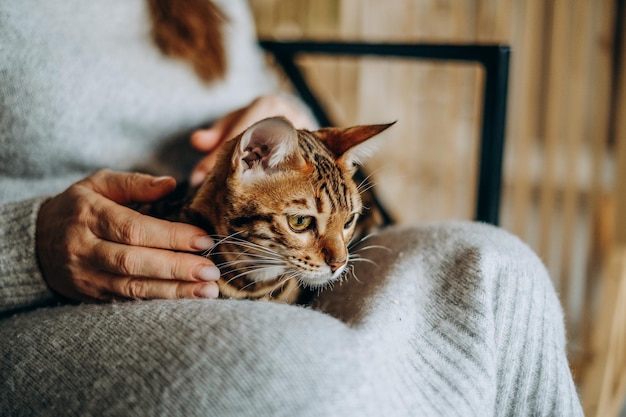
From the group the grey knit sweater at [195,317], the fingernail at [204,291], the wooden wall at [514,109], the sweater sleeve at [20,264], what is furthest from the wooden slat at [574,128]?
the sweater sleeve at [20,264]

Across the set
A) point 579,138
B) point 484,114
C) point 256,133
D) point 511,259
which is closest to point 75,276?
point 256,133

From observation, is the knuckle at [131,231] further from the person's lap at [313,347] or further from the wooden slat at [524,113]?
the wooden slat at [524,113]

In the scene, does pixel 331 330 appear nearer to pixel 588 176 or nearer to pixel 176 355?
pixel 176 355

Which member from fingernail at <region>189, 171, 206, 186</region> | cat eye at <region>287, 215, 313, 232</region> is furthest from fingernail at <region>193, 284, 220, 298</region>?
fingernail at <region>189, 171, 206, 186</region>

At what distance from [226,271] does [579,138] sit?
1.12m

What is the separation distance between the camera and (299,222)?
0.64m

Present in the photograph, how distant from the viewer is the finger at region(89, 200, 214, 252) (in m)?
0.58

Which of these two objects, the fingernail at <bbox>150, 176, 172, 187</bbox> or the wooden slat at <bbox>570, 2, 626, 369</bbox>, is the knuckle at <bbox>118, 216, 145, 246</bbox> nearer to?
the fingernail at <bbox>150, 176, 172, 187</bbox>

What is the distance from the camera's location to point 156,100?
2.88 feet

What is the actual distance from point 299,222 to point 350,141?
13 cm

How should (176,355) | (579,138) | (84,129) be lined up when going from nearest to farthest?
1. (176,355)
2. (84,129)
3. (579,138)

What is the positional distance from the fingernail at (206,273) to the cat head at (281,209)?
0.02 metres

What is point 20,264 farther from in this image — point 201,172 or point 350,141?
point 350,141

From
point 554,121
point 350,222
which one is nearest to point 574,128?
point 554,121
